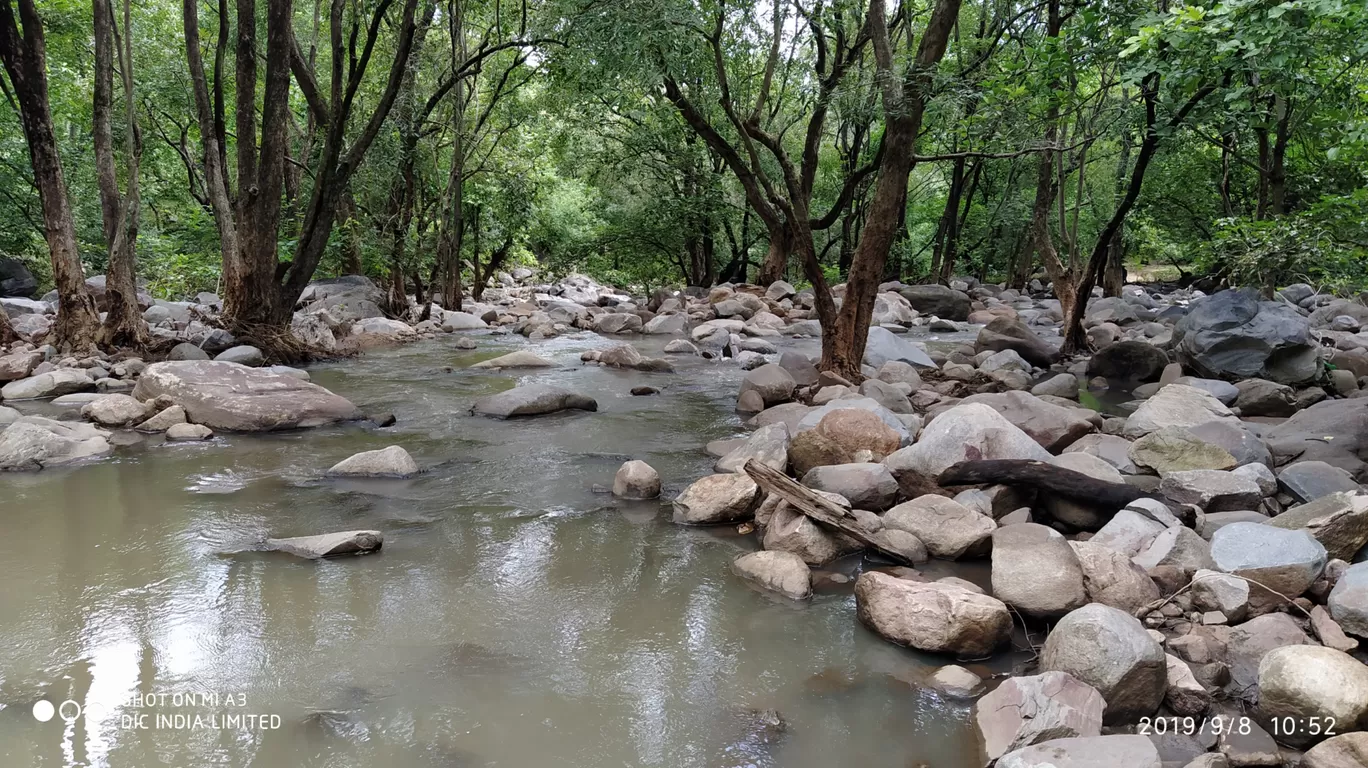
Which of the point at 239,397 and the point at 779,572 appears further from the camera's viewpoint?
the point at 239,397

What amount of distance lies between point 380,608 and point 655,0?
6242mm

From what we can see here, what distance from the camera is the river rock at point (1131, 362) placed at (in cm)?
867

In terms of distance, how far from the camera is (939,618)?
316cm

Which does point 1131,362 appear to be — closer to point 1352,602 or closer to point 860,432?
point 860,432

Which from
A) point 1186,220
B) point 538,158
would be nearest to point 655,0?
point 538,158

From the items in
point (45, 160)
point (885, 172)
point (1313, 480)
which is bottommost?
point (1313, 480)

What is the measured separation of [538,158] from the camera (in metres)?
17.5

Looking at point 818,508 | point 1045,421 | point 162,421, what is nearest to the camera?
point 818,508

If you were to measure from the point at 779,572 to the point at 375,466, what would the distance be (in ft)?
10.1

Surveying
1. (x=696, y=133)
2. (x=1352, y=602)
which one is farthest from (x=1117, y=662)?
(x=696, y=133)

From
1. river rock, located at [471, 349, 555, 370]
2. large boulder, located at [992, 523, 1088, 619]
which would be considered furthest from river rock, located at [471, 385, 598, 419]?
large boulder, located at [992, 523, 1088, 619]

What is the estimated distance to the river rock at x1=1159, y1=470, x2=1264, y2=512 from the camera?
416 centimetres

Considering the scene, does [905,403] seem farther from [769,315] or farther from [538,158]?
[538,158]

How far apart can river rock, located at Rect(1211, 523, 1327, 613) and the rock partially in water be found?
3.00 metres
